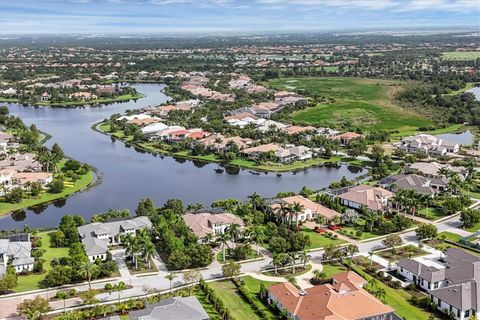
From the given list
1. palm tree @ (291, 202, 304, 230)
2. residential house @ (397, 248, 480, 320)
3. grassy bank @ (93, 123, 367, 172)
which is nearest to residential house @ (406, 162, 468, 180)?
grassy bank @ (93, 123, 367, 172)

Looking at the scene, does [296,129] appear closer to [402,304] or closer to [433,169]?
[433,169]

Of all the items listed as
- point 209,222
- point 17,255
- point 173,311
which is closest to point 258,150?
point 209,222

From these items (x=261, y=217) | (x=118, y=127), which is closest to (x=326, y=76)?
(x=118, y=127)

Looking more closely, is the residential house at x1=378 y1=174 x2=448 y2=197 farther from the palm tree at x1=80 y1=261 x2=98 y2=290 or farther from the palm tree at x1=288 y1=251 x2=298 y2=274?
the palm tree at x1=80 y1=261 x2=98 y2=290

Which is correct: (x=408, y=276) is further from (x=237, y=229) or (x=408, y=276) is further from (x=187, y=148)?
(x=187, y=148)

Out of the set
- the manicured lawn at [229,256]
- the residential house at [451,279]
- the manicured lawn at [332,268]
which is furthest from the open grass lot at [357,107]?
the manicured lawn at [229,256]

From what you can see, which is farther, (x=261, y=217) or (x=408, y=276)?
(x=261, y=217)

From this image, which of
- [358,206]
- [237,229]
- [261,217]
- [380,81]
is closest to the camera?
[237,229]
